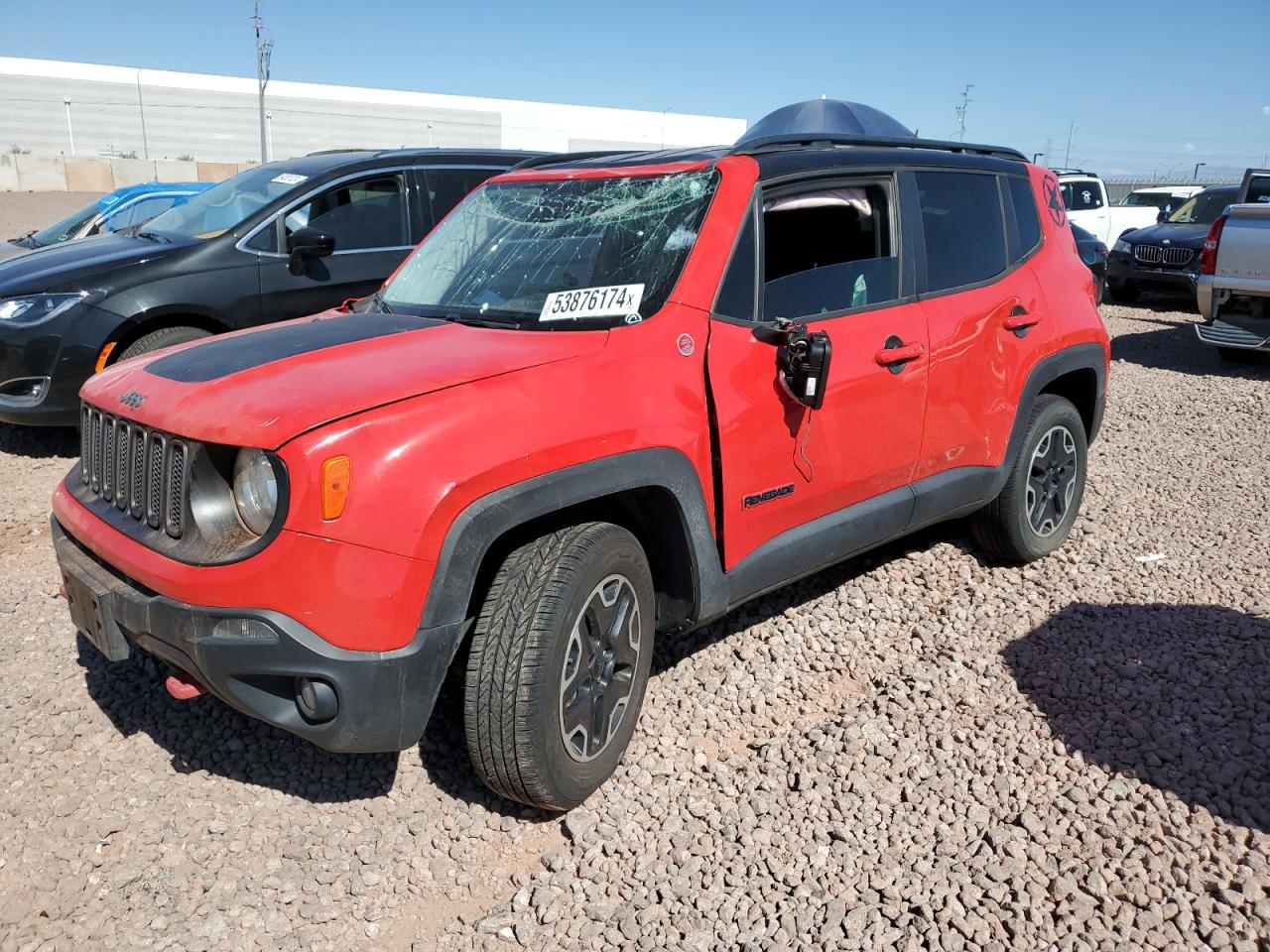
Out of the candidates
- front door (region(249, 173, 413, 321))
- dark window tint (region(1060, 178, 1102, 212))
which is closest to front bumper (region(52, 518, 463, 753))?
front door (region(249, 173, 413, 321))

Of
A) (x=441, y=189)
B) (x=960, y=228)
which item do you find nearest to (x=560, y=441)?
(x=960, y=228)

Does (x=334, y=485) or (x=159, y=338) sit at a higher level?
(x=334, y=485)

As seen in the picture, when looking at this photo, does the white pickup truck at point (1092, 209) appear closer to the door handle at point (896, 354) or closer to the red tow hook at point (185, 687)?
the door handle at point (896, 354)

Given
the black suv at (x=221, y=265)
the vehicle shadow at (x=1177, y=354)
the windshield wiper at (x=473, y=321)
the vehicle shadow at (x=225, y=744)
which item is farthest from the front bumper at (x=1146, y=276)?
the vehicle shadow at (x=225, y=744)

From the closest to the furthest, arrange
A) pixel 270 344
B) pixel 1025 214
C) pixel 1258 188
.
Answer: pixel 270 344 → pixel 1025 214 → pixel 1258 188

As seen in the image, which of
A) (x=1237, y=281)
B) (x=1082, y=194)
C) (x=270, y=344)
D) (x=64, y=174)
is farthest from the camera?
(x=64, y=174)

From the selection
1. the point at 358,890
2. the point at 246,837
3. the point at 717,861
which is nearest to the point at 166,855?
the point at 246,837

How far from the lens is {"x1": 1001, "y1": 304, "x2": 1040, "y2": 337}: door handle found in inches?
174

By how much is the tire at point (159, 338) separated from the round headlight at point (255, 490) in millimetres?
4008

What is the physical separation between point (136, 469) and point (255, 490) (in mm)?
545

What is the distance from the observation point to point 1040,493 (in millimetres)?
4887

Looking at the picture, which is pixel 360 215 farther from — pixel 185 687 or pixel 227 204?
A: pixel 185 687

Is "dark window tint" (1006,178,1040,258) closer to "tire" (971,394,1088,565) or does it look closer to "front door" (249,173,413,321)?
"tire" (971,394,1088,565)

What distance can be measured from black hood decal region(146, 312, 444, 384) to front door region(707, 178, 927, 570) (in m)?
1.04
